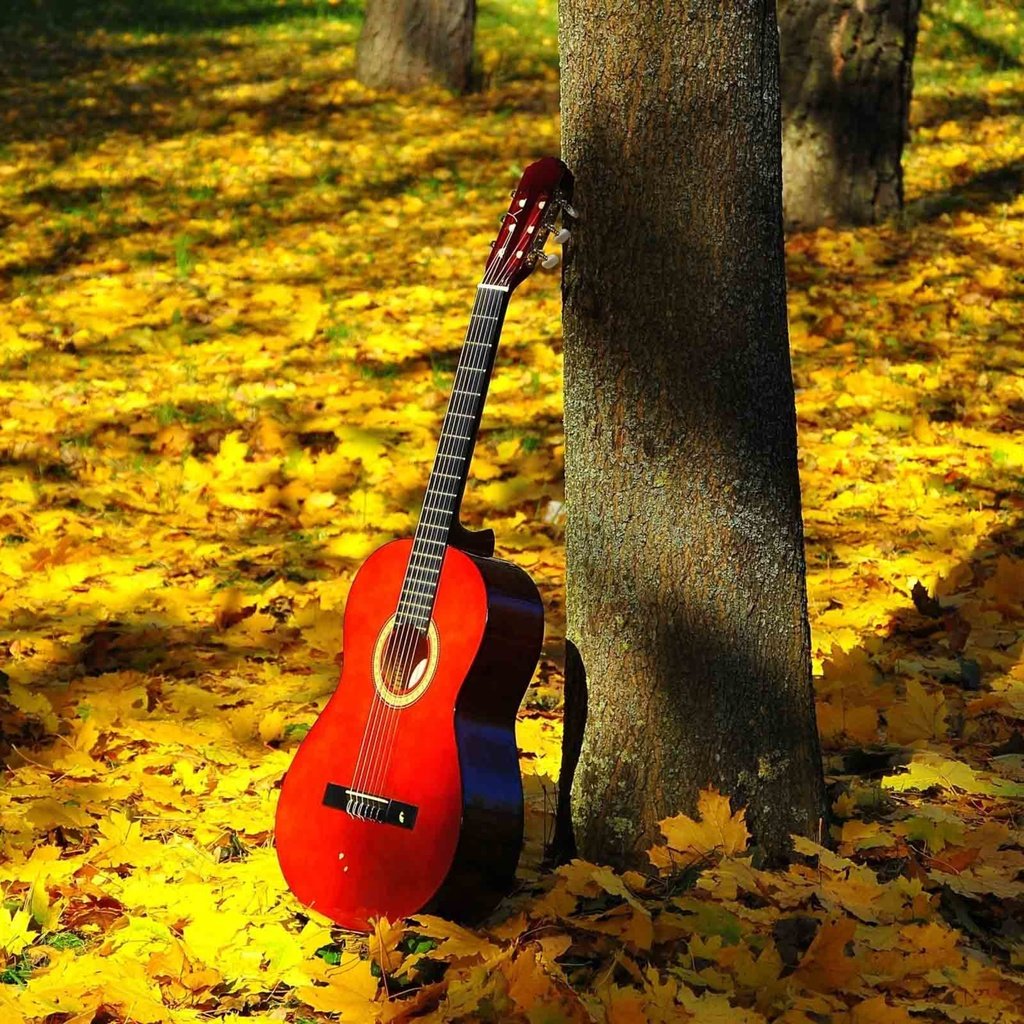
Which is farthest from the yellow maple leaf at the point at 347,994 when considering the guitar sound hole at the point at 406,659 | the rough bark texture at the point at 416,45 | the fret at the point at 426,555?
the rough bark texture at the point at 416,45

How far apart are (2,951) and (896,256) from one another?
5.65 meters

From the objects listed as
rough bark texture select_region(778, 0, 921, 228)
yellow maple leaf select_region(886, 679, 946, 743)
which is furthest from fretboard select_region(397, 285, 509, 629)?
rough bark texture select_region(778, 0, 921, 228)

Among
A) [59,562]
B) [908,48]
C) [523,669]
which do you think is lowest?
[59,562]

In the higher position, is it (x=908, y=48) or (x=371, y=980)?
(x=908, y=48)

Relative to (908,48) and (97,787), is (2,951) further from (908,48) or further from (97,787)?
(908,48)

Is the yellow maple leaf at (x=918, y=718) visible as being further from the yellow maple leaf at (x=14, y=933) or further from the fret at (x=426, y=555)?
the yellow maple leaf at (x=14, y=933)

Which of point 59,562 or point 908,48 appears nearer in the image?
point 59,562

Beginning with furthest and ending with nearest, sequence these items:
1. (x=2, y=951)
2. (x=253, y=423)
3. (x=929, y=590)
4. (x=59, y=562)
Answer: (x=253, y=423) → (x=59, y=562) → (x=929, y=590) → (x=2, y=951)

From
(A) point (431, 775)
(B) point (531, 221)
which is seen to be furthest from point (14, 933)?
(B) point (531, 221)

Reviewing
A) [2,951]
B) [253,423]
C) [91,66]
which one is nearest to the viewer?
[2,951]

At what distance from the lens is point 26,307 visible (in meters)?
7.07

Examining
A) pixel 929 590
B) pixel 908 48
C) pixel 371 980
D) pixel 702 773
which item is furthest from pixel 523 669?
pixel 908 48

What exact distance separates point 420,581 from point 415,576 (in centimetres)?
2

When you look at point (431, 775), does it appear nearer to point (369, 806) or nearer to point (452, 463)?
point (369, 806)
